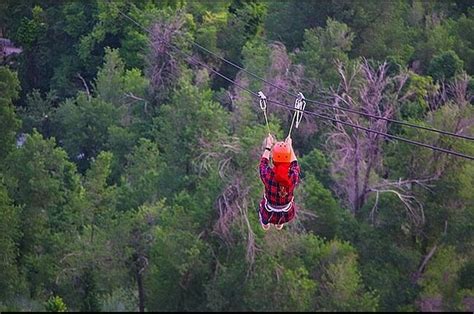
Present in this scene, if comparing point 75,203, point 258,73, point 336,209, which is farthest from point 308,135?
point 75,203

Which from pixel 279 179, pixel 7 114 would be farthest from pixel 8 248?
pixel 279 179

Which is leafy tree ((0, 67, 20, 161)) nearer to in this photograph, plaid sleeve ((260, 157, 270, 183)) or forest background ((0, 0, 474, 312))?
forest background ((0, 0, 474, 312))

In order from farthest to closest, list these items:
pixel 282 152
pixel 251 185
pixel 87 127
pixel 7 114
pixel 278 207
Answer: pixel 87 127, pixel 7 114, pixel 251 185, pixel 278 207, pixel 282 152

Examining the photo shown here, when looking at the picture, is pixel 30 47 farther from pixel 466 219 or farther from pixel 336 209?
pixel 466 219

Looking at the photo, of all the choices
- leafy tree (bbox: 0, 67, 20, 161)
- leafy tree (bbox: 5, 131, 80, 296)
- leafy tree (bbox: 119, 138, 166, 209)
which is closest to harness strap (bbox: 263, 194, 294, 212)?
leafy tree (bbox: 5, 131, 80, 296)

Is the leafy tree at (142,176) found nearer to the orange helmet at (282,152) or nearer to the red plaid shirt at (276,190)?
the red plaid shirt at (276,190)

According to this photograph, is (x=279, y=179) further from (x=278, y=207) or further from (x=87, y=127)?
(x=87, y=127)
